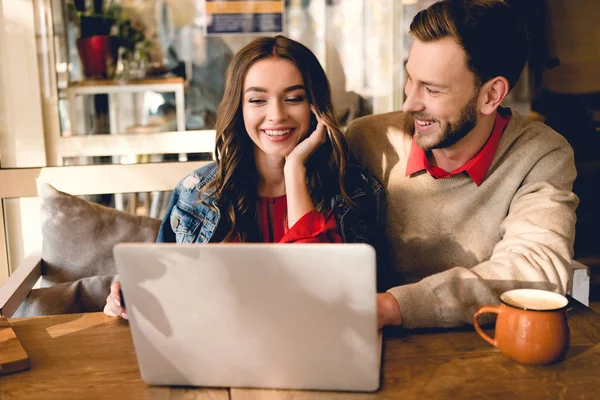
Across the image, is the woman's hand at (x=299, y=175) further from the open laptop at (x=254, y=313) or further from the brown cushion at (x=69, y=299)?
the brown cushion at (x=69, y=299)

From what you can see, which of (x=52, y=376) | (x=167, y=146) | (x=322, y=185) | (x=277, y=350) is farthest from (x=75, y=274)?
(x=277, y=350)

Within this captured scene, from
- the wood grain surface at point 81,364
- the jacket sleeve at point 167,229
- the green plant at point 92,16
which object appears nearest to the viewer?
the wood grain surface at point 81,364

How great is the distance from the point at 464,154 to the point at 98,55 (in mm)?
1502

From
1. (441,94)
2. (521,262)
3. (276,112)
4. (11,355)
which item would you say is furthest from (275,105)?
(11,355)

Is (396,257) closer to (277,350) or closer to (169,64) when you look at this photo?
(277,350)

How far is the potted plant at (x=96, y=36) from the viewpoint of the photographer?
94.7 inches

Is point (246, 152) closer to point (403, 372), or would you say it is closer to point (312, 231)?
point (312, 231)

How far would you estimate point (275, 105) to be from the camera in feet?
5.06

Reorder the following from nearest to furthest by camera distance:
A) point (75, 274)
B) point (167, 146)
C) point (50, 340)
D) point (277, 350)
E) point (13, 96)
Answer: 1. point (277, 350)
2. point (50, 340)
3. point (75, 274)
4. point (13, 96)
5. point (167, 146)

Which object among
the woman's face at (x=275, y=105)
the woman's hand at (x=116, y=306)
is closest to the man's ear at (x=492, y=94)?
the woman's face at (x=275, y=105)

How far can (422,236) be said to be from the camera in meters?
1.62

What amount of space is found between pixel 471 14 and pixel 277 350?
3.29 feet

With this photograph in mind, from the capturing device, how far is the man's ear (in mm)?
1585

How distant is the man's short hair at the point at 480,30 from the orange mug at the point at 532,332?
739 mm
